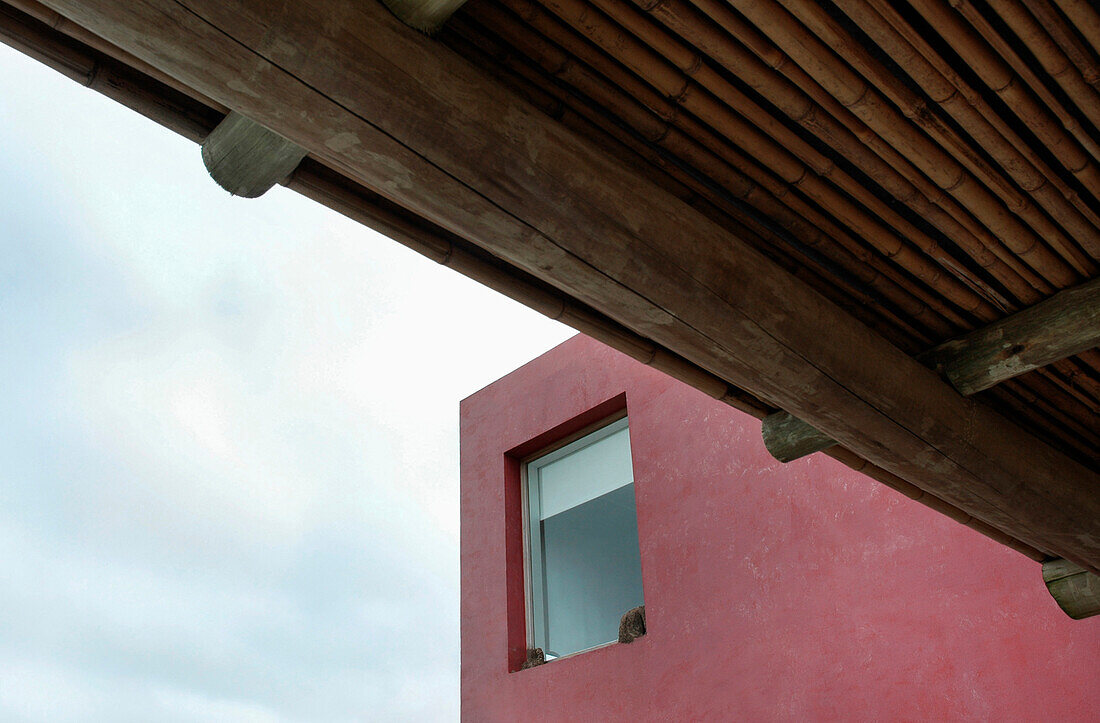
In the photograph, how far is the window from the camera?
5.24 m

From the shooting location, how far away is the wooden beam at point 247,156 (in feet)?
4.34

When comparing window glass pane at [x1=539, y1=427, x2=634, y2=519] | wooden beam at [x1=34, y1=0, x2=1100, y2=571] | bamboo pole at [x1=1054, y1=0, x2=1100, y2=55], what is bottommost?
wooden beam at [x1=34, y1=0, x2=1100, y2=571]

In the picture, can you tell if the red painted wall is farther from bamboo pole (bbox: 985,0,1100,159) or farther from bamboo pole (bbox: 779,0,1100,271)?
bamboo pole (bbox: 985,0,1100,159)

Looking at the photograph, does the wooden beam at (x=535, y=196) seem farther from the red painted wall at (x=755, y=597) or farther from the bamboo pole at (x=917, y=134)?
the red painted wall at (x=755, y=597)

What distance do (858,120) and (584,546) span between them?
4210 millimetres

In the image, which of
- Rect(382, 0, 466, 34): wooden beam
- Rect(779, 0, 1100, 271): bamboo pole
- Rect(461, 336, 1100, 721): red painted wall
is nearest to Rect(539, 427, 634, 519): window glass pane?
Rect(461, 336, 1100, 721): red painted wall

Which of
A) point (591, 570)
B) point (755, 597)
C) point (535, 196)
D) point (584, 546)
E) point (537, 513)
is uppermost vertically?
point (537, 513)

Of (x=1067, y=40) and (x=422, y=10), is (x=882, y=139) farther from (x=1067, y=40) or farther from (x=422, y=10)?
(x=422, y=10)

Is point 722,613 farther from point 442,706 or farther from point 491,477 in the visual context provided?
point 442,706

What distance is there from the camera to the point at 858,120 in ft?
5.11

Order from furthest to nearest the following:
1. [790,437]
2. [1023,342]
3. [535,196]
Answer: [790,437] < [1023,342] < [535,196]

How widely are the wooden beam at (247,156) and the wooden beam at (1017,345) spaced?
1.26 meters

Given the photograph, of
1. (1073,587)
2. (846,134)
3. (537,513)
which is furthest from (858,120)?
(537,513)

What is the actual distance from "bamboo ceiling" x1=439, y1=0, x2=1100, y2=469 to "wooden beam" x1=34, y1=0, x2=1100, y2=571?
0.48ft
